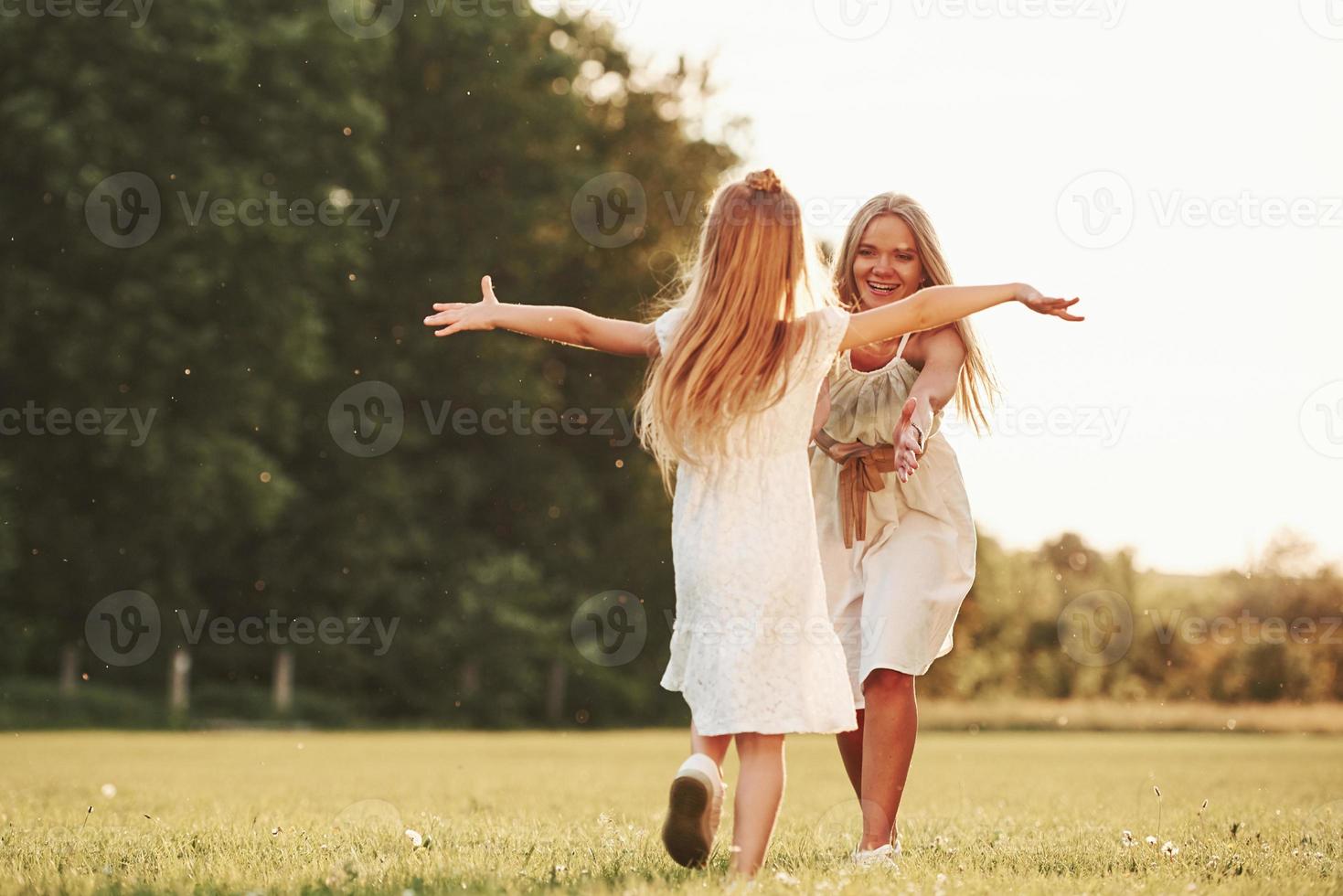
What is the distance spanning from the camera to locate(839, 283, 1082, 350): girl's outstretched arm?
3.96 meters

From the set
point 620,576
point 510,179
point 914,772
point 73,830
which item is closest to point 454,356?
point 510,179

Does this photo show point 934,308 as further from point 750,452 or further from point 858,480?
point 858,480

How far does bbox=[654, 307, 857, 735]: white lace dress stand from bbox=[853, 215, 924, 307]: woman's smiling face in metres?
0.98

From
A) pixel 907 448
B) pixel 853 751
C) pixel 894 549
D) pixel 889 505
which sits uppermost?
pixel 907 448

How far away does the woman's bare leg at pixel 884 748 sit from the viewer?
456 centimetres

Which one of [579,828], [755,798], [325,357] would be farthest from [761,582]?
[325,357]

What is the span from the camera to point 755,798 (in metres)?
3.78

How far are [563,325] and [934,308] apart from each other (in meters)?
1.06

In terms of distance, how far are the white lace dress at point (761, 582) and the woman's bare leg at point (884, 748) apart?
79 cm

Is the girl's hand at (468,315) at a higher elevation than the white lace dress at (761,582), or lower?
higher

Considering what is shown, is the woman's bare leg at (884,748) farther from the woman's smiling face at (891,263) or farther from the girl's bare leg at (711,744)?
the woman's smiling face at (891,263)

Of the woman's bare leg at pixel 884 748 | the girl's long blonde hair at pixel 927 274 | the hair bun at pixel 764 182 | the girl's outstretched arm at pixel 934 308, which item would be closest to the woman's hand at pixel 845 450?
the girl's long blonde hair at pixel 927 274

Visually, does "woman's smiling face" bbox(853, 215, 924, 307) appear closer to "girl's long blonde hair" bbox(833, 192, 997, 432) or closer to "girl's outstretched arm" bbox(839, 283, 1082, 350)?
"girl's long blonde hair" bbox(833, 192, 997, 432)

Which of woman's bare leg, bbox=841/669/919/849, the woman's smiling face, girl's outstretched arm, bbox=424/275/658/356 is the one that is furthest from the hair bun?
woman's bare leg, bbox=841/669/919/849
